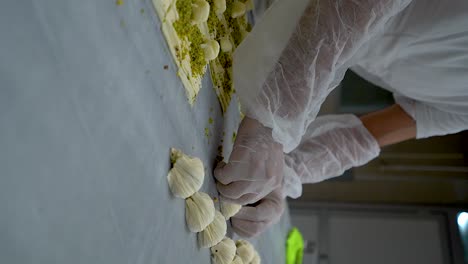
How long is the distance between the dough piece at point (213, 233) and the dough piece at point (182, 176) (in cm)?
12

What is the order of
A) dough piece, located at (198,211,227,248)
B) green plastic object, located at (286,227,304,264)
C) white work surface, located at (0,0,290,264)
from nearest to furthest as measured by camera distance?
white work surface, located at (0,0,290,264) → dough piece, located at (198,211,227,248) → green plastic object, located at (286,227,304,264)

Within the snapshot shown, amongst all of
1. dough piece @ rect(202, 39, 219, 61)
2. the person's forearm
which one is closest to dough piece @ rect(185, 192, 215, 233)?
dough piece @ rect(202, 39, 219, 61)

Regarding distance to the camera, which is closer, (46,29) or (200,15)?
(46,29)

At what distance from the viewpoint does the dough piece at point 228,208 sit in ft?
3.06

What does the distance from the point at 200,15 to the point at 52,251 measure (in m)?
0.48

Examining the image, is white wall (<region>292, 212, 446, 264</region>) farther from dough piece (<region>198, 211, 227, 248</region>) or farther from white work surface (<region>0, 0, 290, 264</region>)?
white work surface (<region>0, 0, 290, 264</region>)

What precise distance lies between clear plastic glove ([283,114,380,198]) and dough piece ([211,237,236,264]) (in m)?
0.32

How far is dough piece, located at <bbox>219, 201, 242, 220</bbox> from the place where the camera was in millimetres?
932

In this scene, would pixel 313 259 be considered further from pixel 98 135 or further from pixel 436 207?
pixel 98 135

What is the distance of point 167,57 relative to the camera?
27.8 inches

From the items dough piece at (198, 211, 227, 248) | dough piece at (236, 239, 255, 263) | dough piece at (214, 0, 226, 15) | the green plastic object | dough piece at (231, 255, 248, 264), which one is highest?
dough piece at (214, 0, 226, 15)

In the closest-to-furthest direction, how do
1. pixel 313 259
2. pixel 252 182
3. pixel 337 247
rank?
pixel 252 182
pixel 313 259
pixel 337 247

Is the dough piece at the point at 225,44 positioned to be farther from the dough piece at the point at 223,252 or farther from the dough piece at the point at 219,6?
the dough piece at the point at 223,252

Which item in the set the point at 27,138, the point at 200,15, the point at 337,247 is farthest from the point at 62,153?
the point at 337,247
